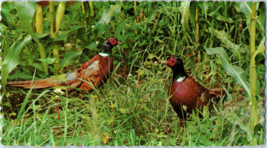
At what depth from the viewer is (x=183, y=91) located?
198cm

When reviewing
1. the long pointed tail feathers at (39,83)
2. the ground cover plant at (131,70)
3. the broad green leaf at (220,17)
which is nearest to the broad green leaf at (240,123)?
the ground cover plant at (131,70)

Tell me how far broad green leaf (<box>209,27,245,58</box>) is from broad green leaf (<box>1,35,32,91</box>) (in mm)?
1060

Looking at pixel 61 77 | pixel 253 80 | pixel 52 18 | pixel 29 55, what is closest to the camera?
pixel 253 80

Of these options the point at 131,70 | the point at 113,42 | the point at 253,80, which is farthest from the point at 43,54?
the point at 253,80

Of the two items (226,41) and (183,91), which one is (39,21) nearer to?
(183,91)

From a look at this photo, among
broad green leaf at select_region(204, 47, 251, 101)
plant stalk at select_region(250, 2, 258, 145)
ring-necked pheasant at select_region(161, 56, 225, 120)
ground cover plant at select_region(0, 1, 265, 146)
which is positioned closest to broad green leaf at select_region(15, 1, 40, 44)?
ground cover plant at select_region(0, 1, 265, 146)

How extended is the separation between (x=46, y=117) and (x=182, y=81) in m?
0.76

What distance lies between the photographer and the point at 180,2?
82.2 inches

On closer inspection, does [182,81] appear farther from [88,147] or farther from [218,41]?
[88,147]

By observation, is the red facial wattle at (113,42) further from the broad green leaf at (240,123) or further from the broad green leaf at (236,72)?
the broad green leaf at (240,123)

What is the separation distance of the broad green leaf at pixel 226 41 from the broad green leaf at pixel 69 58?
31.3 inches

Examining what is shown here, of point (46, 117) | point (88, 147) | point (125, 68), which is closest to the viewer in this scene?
point (88, 147)

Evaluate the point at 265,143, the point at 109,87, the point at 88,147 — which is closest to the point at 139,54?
the point at 109,87

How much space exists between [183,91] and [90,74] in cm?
55
